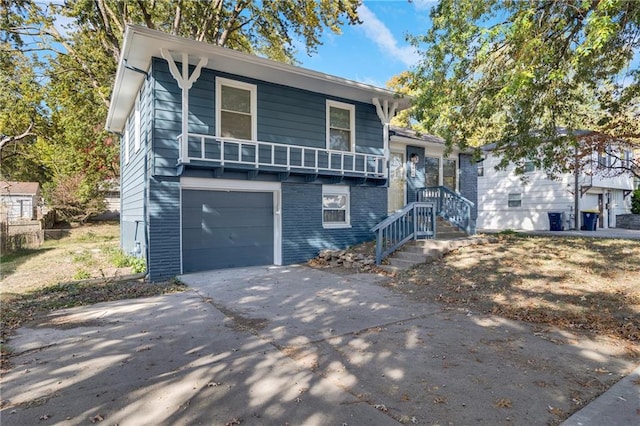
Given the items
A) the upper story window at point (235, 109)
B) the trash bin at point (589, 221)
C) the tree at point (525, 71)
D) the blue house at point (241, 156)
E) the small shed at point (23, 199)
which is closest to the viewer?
the tree at point (525, 71)

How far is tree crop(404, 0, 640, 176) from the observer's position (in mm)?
A: 5344

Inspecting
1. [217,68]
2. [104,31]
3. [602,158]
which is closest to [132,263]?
[217,68]

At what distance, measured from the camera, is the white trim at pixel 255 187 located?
8172 mm

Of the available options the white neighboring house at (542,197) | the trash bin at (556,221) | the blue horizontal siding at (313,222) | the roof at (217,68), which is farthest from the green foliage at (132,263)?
the trash bin at (556,221)

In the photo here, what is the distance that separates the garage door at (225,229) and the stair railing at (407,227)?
9.99ft

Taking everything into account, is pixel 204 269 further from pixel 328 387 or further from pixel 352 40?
pixel 352 40

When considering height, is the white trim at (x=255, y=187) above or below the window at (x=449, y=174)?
below

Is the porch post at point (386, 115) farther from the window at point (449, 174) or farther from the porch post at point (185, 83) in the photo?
the porch post at point (185, 83)

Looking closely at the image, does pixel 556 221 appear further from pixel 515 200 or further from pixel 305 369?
pixel 305 369

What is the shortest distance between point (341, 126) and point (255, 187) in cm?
341

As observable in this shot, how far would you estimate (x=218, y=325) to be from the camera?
468 cm

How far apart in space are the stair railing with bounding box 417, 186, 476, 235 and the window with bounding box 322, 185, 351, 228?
126 inches

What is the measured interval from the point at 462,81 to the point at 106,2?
13080 mm

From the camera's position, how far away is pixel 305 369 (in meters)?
3.34
